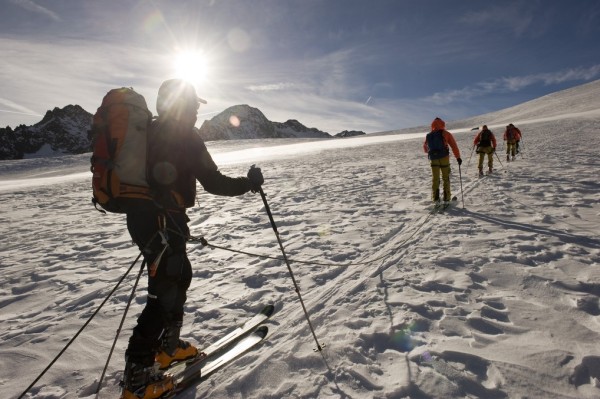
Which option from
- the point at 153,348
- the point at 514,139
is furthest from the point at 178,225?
the point at 514,139

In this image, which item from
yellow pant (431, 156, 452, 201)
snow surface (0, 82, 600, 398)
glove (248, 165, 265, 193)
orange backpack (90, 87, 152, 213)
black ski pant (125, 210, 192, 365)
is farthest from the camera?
yellow pant (431, 156, 452, 201)

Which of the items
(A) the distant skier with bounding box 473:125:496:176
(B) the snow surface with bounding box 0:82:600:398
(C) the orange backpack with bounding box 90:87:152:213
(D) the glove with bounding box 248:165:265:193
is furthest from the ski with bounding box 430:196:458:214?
(C) the orange backpack with bounding box 90:87:152:213

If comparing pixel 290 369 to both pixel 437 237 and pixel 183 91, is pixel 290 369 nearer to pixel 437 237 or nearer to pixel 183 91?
pixel 183 91

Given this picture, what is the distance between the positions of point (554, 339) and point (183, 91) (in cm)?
419

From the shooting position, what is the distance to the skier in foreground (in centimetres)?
287

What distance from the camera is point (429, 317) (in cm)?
400

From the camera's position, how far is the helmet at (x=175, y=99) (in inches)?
116

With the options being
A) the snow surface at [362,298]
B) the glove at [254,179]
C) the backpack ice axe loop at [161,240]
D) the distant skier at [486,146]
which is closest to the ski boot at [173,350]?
the snow surface at [362,298]

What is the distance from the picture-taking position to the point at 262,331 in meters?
3.98

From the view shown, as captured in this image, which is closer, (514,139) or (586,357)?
(586,357)

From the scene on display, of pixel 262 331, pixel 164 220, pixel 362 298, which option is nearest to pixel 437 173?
pixel 362 298

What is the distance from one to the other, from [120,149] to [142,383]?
1955mm

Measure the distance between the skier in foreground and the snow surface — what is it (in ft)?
1.90

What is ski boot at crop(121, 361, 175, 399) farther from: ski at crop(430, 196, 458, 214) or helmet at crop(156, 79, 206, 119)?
ski at crop(430, 196, 458, 214)
